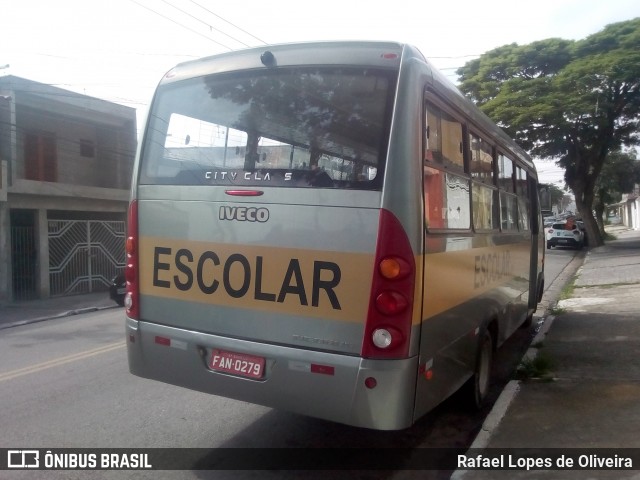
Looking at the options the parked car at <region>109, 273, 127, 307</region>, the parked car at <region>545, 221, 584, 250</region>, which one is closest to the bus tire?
the parked car at <region>109, 273, 127, 307</region>

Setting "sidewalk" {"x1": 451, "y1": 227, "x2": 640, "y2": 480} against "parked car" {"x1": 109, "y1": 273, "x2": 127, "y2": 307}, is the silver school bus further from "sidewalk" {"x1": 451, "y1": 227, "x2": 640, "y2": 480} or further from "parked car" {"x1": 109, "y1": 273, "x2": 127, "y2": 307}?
"parked car" {"x1": 109, "y1": 273, "x2": 127, "y2": 307}

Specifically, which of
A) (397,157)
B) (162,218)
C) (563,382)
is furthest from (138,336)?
(563,382)

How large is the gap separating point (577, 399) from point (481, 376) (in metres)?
0.87

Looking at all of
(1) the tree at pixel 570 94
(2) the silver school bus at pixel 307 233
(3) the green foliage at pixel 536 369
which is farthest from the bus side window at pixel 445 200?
(1) the tree at pixel 570 94

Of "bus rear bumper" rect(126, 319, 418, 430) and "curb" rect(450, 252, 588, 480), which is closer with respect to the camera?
"bus rear bumper" rect(126, 319, 418, 430)

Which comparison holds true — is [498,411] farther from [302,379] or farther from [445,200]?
[302,379]

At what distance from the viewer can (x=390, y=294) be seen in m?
3.65

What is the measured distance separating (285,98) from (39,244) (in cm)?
1485

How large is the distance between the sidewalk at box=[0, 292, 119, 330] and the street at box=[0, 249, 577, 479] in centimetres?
625

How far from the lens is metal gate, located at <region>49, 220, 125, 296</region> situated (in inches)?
689

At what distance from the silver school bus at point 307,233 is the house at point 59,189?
13115mm

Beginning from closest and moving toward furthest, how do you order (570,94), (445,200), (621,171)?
(445,200) → (570,94) → (621,171)

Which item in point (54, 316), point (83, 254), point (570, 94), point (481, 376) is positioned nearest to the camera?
point (481, 376)

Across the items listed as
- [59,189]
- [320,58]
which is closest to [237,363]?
[320,58]
